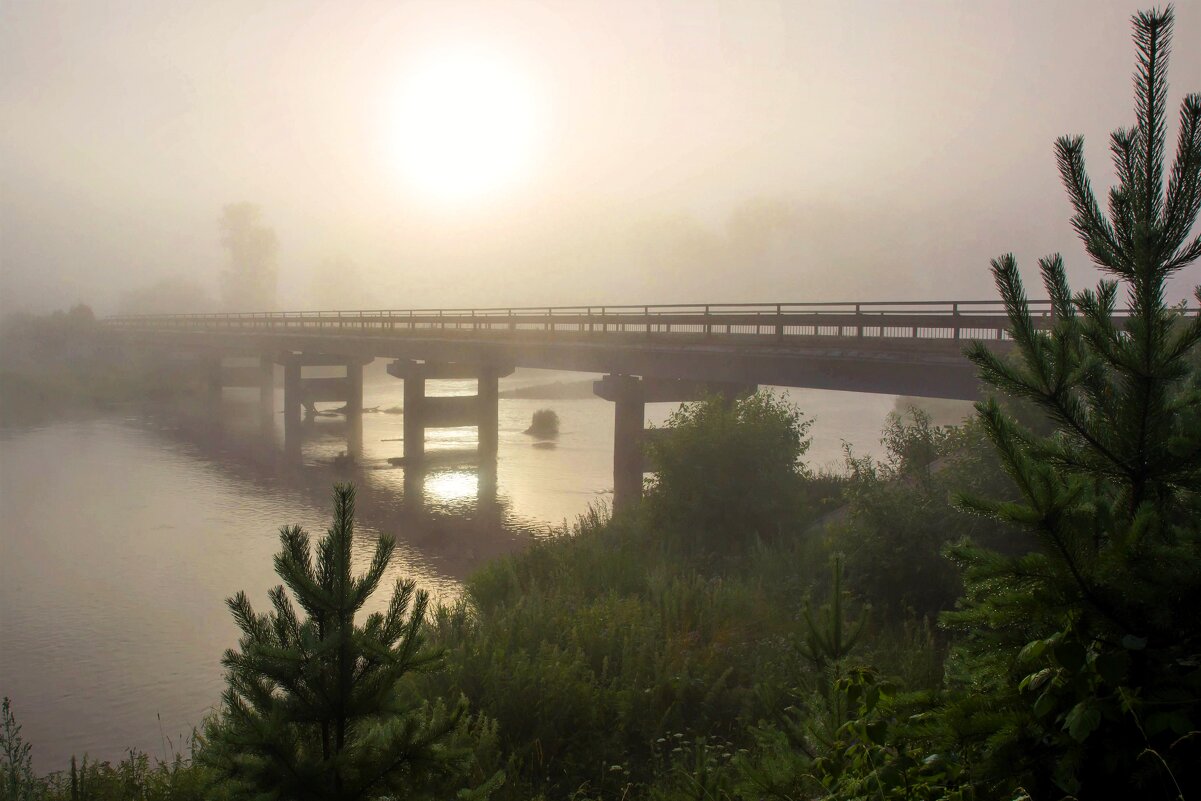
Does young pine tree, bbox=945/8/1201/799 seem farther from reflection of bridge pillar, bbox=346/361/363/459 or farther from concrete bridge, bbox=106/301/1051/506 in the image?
reflection of bridge pillar, bbox=346/361/363/459

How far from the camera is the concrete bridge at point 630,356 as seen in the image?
22266mm

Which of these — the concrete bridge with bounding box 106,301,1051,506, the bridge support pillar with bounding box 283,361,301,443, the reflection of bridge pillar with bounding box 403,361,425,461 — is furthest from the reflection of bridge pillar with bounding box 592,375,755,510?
the bridge support pillar with bounding box 283,361,301,443

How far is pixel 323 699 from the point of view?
176 inches

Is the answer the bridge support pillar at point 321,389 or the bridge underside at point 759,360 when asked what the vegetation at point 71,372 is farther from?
the bridge underside at point 759,360

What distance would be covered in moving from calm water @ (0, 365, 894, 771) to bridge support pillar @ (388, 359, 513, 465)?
5.08 feet

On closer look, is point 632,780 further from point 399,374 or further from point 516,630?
point 399,374

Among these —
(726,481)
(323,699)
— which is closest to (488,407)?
(726,481)

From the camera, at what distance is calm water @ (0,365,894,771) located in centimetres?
1384

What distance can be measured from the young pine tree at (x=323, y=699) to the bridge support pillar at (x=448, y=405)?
119 feet

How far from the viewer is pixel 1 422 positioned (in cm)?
5050

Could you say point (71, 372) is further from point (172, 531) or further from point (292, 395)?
point (172, 531)

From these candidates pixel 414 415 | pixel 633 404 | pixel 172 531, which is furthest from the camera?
pixel 414 415

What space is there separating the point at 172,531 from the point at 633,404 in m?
16.4

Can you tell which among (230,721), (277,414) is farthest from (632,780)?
(277,414)
